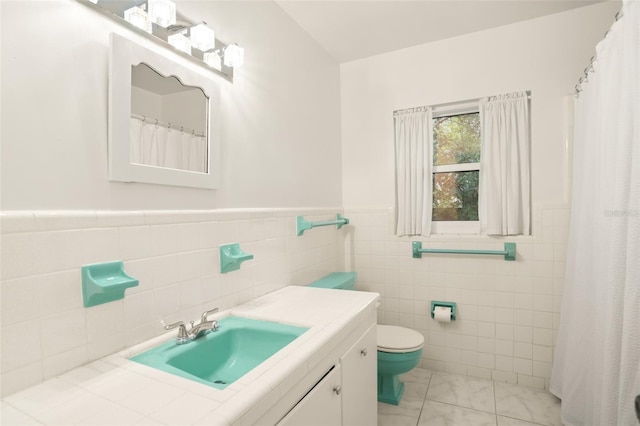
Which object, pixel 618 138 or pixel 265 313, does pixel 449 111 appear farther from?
pixel 265 313

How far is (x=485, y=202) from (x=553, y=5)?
4.26ft

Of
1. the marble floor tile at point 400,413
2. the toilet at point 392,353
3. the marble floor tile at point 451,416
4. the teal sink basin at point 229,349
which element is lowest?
the marble floor tile at point 400,413

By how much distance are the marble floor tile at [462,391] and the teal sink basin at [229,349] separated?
A: 148 centimetres

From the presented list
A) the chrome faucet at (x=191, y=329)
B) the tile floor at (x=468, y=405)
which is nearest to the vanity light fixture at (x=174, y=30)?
the chrome faucet at (x=191, y=329)

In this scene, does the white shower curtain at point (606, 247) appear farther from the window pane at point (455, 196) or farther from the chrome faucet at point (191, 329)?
the chrome faucet at point (191, 329)

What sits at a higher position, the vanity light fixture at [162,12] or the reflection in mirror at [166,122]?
the vanity light fixture at [162,12]

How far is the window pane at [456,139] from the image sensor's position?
2457 mm

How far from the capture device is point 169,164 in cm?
124

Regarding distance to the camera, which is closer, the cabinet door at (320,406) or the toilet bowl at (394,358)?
the cabinet door at (320,406)

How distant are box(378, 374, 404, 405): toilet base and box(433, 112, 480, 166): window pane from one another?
1608 millimetres

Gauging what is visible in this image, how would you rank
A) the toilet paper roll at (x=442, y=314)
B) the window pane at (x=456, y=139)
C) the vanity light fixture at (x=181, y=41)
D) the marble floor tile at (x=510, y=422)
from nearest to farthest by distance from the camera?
1. the vanity light fixture at (x=181, y=41)
2. the marble floor tile at (x=510, y=422)
3. the toilet paper roll at (x=442, y=314)
4. the window pane at (x=456, y=139)

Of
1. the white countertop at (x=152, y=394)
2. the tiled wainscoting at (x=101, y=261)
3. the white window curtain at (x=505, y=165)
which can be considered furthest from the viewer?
the white window curtain at (x=505, y=165)

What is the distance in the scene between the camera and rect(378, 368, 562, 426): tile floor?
1.92 metres

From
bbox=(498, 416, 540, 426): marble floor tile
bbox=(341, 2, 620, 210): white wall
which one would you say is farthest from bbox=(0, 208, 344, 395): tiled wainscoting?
bbox=(498, 416, 540, 426): marble floor tile
